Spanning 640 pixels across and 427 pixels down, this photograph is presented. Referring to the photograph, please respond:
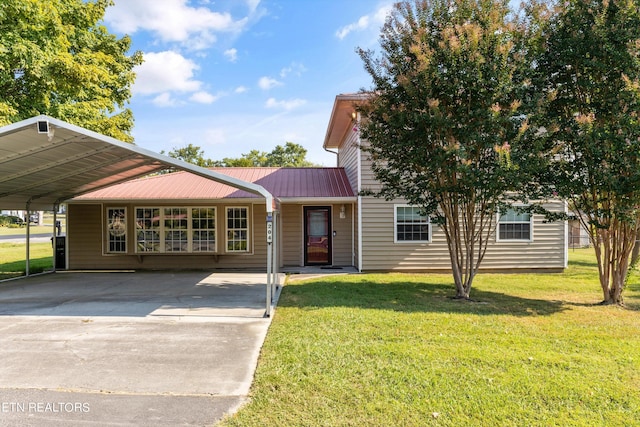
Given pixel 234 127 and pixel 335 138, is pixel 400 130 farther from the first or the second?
pixel 234 127

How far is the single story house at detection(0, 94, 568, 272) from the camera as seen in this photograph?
10.6 m

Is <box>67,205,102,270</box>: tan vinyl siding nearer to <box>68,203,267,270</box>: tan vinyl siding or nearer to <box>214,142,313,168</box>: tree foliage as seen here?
<box>68,203,267,270</box>: tan vinyl siding

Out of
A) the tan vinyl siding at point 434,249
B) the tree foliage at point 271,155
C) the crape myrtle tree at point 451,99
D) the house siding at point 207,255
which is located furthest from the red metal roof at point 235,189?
the tree foliage at point 271,155

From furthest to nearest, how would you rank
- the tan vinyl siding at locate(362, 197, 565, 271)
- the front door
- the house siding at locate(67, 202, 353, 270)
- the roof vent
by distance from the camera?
the front door < the house siding at locate(67, 202, 353, 270) < the tan vinyl siding at locate(362, 197, 565, 271) < the roof vent

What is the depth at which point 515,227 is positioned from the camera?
425 inches

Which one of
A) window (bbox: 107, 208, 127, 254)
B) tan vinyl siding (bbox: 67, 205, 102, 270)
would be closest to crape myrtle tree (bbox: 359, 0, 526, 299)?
window (bbox: 107, 208, 127, 254)

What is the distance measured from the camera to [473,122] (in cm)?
654

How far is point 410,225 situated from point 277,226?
3762mm

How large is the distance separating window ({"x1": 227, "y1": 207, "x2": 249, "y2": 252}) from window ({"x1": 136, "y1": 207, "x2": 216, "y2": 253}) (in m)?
0.46

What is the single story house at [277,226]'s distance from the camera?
34.6 ft

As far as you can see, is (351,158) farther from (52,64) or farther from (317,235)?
(52,64)

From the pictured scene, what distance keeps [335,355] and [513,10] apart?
6602mm

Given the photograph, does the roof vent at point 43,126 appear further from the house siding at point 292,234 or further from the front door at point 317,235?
the front door at point 317,235

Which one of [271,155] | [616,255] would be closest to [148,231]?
[616,255]
